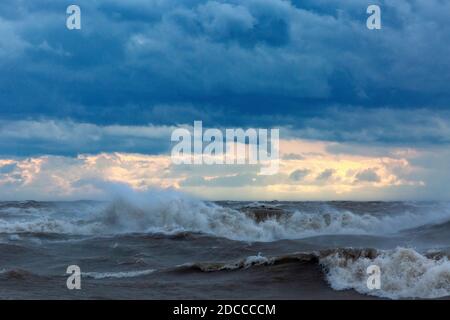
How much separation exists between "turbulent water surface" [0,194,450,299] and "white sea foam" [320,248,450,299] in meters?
0.02

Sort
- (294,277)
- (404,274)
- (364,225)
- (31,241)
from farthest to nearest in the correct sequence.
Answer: (364,225) → (31,241) → (294,277) → (404,274)

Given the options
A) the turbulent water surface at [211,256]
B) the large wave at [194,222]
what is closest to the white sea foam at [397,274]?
the turbulent water surface at [211,256]

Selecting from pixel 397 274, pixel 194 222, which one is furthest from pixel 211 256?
pixel 194 222

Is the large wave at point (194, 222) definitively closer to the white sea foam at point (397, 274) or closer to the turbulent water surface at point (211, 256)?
the turbulent water surface at point (211, 256)

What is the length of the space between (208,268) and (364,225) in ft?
56.5

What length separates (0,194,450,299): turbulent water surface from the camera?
12.3 metres

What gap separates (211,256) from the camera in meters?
18.6

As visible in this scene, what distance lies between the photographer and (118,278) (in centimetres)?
1440

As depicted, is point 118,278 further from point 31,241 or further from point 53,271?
point 31,241

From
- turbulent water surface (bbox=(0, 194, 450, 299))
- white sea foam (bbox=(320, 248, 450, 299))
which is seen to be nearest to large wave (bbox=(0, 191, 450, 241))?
turbulent water surface (bbox=(0, 194, 450, 299))

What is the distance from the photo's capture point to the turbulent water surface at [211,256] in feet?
40.3

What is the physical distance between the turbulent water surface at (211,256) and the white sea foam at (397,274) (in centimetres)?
2
